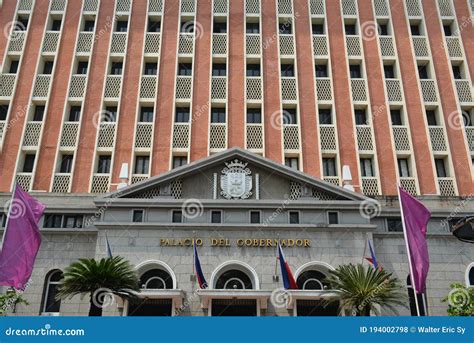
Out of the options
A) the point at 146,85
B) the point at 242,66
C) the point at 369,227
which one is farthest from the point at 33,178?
the point at 369,227

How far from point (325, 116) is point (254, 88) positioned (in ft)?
19.6

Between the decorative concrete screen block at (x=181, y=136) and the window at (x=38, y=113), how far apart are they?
10546 mm

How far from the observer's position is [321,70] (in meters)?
40.3

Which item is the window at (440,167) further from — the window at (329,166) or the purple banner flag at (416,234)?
the purple banner flag at (416,234)

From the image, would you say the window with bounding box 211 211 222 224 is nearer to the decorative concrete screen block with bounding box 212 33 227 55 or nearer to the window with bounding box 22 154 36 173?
the window with bounding box 22 154 36 173

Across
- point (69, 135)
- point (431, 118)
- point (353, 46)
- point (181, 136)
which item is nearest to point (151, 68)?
point (181, 136)

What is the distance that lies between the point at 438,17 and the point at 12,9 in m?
35.8

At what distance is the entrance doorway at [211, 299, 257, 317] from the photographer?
2738 cm

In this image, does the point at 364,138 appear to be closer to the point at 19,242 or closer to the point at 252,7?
the point at 252,7

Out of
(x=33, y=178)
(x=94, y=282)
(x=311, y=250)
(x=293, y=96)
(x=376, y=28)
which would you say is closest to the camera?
(x=94, y=282)

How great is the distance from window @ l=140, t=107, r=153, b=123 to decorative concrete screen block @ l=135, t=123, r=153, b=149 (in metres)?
0.93

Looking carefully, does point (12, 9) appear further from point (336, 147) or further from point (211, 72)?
point (336, 147)

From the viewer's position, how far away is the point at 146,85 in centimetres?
3853

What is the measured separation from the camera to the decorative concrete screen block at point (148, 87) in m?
38.1
